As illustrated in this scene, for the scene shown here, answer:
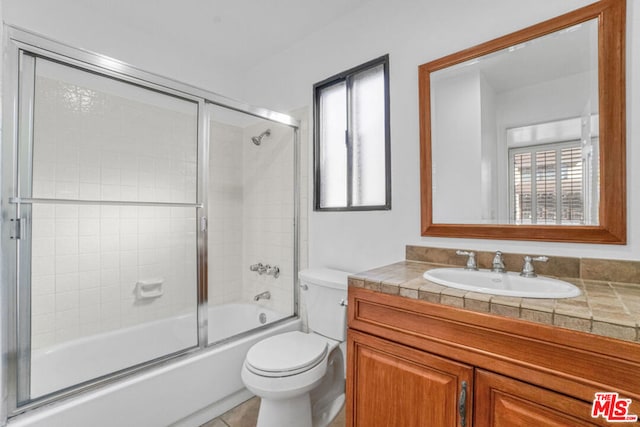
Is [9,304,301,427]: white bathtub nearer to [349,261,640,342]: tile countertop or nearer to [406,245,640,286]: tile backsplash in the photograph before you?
[349,261,640,342]: tile countertop

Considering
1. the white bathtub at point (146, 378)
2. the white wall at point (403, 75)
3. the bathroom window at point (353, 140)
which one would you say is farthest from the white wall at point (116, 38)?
the white bathtub at point (146, 378)

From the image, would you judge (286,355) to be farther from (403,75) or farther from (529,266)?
(403,75)

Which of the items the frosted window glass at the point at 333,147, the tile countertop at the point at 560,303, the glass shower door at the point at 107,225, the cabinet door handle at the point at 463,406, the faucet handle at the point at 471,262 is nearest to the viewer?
the tile countertop at the point at 560,303

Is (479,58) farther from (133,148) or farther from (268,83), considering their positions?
(133,148)

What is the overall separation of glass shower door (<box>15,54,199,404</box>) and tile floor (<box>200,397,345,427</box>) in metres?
0.45

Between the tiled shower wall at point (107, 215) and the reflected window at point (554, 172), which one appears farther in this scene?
the tiled shower wall at point (107, 215)

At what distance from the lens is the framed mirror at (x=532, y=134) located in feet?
3.59

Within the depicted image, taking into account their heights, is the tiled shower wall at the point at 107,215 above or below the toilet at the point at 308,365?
above

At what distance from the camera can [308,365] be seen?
4.68ft

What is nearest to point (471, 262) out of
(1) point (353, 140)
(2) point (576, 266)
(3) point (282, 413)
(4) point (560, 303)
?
(2) point (576, 266)

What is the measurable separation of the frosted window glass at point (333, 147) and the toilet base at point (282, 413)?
3.88 feet

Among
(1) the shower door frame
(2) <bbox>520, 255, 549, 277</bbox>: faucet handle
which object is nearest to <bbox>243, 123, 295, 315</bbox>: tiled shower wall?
(1) the shower door frame

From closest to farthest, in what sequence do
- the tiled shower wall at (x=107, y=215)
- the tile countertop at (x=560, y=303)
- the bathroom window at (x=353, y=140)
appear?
the tile countertop at (x=560, y=303) → the tiled shower wall at (x=107, y=215) → the bathroom window at (x=353, y=140)

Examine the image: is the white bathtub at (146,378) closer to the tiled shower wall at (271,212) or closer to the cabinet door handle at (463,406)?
the tiled shower wall at (271,212)
